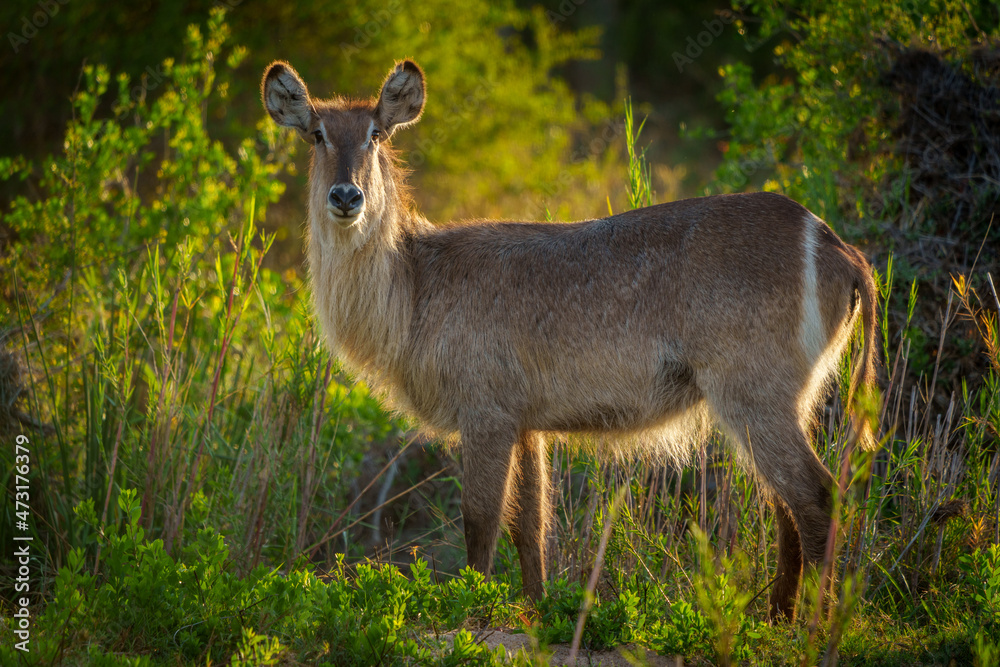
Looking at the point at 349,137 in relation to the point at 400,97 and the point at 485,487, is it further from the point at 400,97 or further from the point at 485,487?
the point at 485,487

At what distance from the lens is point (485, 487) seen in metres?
3.66

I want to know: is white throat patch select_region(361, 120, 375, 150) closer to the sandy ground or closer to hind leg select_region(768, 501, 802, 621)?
the sandy ground

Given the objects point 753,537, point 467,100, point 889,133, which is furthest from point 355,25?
point 753,537

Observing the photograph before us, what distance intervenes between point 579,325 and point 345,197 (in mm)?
1199

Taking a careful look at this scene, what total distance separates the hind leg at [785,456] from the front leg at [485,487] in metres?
0.95

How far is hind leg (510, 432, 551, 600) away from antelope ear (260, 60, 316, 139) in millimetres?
1949

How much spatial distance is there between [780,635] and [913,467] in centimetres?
128

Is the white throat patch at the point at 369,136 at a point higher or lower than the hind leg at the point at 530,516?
higher

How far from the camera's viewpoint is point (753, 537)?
396cm

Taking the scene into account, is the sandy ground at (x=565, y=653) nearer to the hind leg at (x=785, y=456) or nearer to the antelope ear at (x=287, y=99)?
the hind leg at (x=785, y=456)

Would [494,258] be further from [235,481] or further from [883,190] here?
[883,190]

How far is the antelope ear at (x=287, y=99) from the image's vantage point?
163 inches

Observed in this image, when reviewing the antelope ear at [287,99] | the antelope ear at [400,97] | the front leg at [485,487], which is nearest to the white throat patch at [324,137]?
the antelope ear at [287,99]

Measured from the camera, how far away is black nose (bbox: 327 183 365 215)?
3709 millimetres
